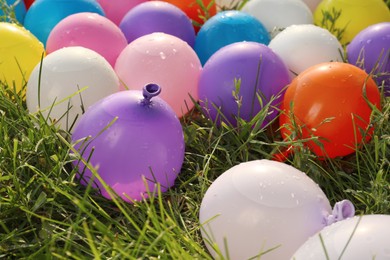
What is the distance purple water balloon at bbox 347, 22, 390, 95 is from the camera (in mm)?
2012

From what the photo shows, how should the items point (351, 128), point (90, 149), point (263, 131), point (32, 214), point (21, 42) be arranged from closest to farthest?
point (32, 214) < point (90, 149) < point (351, 128) < point (263, 131) < point (21, 42)

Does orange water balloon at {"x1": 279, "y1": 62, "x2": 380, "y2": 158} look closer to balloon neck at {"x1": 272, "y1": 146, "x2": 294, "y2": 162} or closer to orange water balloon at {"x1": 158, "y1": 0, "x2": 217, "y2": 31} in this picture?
balloon neck at {"x1": 272, "y1": 146, "x2": 294, "y2": 162}

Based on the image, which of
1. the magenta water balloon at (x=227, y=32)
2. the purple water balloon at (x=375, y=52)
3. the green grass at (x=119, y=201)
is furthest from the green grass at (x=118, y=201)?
the magenta water balloon at (x=227, y=32)

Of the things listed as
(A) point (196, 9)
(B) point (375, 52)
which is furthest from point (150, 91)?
(A) point (196, 9)

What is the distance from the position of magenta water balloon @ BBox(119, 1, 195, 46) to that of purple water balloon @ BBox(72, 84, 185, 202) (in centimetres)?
65

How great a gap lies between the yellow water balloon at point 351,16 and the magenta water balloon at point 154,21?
1.82ft

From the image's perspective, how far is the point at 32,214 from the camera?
1454mm

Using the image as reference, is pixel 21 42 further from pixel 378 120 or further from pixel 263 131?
pixel 378 120

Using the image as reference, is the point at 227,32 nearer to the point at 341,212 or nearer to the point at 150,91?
the point at 150,91

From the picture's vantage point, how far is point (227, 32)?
2172 mm

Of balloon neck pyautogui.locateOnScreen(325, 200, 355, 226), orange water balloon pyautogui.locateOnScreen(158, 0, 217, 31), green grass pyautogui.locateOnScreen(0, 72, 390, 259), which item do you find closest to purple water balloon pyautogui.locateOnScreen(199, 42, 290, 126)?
green grass pyautogui.locateOnScreen(0, 72, 390, 259)

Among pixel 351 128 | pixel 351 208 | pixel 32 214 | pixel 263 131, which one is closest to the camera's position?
pixel 351 208

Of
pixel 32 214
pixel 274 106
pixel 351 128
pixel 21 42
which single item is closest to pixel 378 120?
pixel 351 128

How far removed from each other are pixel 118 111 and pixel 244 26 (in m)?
0.78
